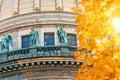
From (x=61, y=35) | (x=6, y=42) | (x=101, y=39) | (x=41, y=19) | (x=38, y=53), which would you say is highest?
(x=41, y=19)

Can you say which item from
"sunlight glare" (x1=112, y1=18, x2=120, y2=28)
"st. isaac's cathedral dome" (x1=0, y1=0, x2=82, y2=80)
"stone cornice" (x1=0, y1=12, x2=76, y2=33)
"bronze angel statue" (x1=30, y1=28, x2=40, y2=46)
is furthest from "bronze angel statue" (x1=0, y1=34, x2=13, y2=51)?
"sunlight glare" (x1=112, y1=18, x2=120, y2=28)

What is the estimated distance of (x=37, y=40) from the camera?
41.3m

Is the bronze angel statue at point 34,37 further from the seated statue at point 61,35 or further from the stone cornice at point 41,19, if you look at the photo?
the seated statue at point 61,35

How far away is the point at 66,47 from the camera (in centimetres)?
3938

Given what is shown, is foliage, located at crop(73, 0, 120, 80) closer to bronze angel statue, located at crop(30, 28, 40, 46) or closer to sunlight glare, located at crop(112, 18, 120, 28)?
sunlight glare, located at crop(112, 18, 120, 28)

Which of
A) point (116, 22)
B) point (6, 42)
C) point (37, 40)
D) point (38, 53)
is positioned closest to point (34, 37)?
point (37, 40)

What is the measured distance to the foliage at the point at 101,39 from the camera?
40.4ft

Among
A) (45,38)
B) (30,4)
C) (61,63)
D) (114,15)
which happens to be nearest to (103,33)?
(114,15)

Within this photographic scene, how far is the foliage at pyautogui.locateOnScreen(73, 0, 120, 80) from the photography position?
40.4 ft

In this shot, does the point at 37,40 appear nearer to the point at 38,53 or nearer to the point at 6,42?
the point at 6,42

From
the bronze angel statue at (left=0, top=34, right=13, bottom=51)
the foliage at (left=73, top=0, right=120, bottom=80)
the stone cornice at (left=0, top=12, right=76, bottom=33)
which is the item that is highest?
the stone cornice at (left=0, top=12, right=76, bottom=33)

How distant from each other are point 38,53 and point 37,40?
3446 millimetres

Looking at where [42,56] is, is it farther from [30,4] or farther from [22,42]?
[30,4]

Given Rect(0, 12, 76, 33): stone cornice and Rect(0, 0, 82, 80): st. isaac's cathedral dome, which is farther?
Rect(0, 12, 76, 33): stone cornice
